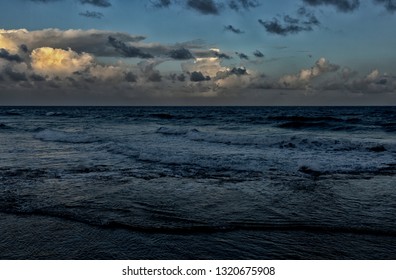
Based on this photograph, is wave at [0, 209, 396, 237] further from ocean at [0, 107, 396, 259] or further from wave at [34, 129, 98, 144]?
wave at [34, 129, 98, 144]

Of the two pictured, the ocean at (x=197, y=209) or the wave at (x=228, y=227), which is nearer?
the ocean at (x=197, y=209)

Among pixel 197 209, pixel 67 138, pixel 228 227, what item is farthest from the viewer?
pixel 67 138

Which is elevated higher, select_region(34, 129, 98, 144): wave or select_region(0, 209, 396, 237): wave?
select_region(34, 129, 98, 144): wave

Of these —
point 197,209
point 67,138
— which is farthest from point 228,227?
point 67,138

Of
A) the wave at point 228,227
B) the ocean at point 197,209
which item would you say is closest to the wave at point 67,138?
the ocean at point 197,209

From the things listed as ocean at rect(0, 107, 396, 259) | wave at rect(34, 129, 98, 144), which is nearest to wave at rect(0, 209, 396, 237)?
ocean at rect(0, 107, 396, 259)

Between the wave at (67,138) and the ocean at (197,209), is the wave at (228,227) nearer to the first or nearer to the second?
the ocean at (197,209)

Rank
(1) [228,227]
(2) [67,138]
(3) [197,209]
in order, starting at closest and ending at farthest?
(1) [228,227]
(3) [197,209]
(2) [67,138]

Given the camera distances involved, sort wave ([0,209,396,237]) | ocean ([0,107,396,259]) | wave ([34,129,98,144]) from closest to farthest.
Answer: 1. ocean ([0,107,396,259])
2. wave ([0,209,396,237])
3. wave ([34,129,98,144])

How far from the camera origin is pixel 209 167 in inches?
520

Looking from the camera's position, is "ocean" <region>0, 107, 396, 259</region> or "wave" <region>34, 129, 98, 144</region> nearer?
"ocean" <region>0, 107, 396, 259</region>

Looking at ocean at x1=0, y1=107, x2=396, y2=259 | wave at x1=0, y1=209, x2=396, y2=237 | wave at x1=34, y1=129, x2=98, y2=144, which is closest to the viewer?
ocean at x1=0, y1=107, x2=396, y2=259

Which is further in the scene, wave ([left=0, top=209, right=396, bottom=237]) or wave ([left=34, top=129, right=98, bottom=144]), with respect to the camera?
wave ([left=34, top=129, right=98, bottom=144])

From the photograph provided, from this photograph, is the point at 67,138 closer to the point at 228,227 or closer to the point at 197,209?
the point at 197,209
